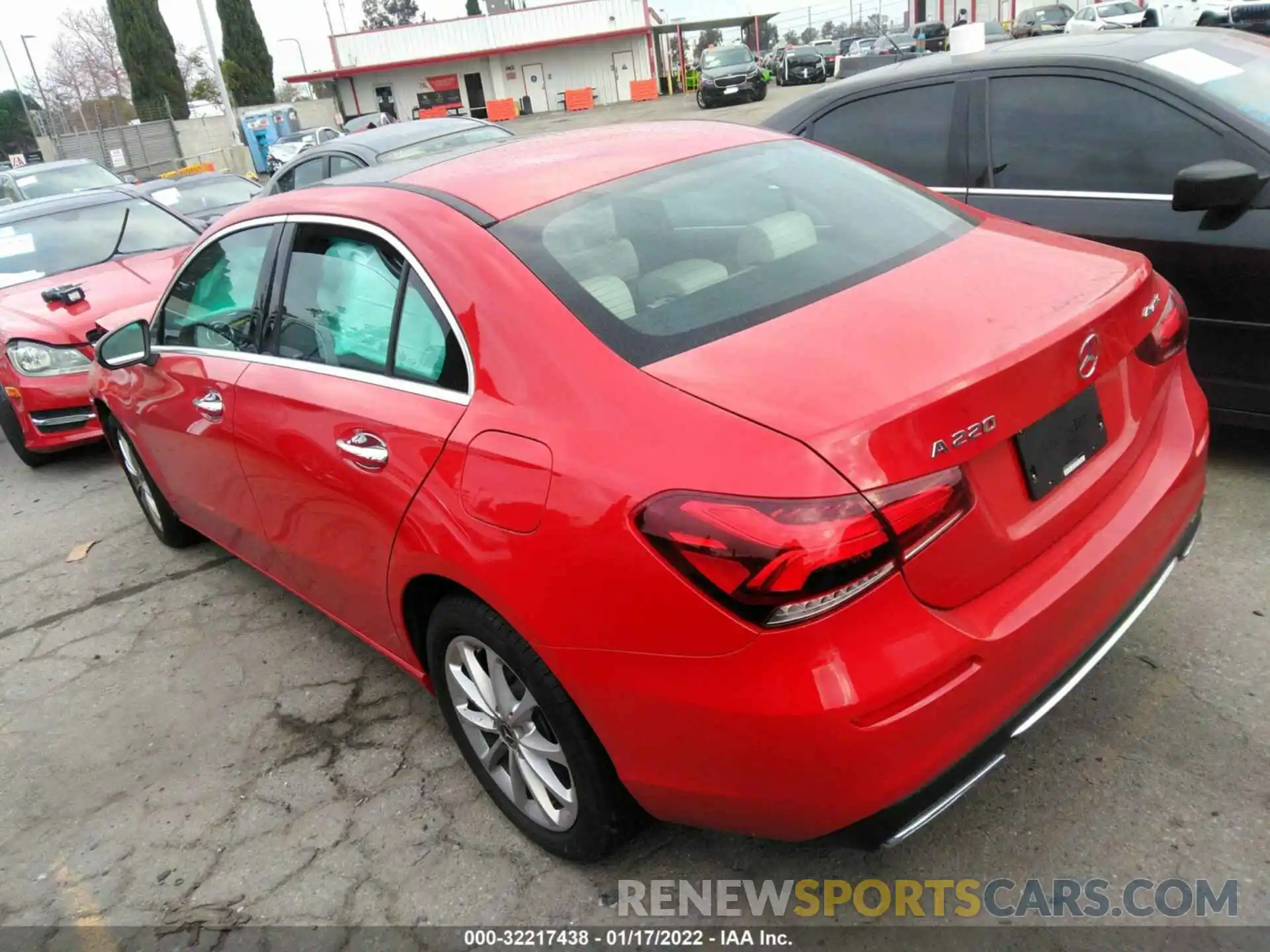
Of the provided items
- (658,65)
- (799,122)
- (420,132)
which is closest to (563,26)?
(658,65)

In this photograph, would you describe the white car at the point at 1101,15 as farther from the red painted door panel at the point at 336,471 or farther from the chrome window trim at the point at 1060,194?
the red painted door panel at the point at 336,471

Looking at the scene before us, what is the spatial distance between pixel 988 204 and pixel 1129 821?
2.82 m

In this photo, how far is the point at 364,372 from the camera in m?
2.65

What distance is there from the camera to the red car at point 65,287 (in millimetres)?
6062

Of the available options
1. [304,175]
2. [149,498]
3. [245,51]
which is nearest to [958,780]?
[149,498]

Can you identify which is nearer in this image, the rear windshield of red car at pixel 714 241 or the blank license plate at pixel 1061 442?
the blank license plate at pixel 1061 442

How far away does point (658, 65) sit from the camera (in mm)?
56719

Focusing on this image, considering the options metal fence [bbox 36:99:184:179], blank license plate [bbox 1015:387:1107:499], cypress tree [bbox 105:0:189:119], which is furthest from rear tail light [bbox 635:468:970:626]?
cypress tree [bbox 105:0:189:119]

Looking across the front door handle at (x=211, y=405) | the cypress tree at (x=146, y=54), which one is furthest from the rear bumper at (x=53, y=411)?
the cypress tree at (x=146, y=54)

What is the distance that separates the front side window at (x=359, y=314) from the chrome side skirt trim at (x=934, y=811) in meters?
1.35

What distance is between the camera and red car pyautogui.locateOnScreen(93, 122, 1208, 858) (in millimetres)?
1739

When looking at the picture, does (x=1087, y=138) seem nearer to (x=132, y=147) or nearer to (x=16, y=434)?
(x=16, y=434)

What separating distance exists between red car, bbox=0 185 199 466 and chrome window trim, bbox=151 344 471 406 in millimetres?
2930

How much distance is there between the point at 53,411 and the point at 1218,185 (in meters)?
6.35
